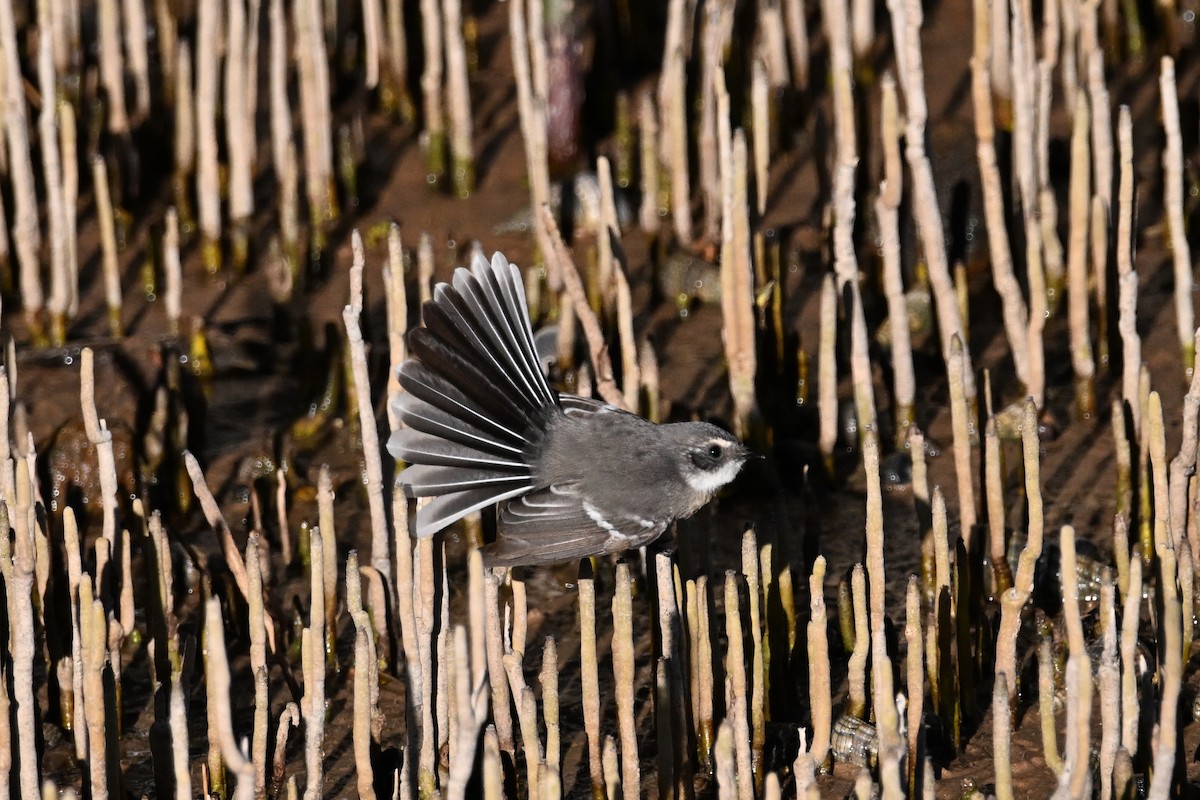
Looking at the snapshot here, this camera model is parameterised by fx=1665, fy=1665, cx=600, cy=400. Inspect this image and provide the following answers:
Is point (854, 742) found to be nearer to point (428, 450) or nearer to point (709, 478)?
point (709, 478)

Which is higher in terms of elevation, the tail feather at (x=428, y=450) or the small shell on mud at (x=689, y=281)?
the small shell on mud at (x=689, y=281)

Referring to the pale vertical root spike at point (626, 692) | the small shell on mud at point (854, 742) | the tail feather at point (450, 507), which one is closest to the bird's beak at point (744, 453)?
the tail feather at point (450, 507)

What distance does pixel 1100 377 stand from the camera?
6.27 metres

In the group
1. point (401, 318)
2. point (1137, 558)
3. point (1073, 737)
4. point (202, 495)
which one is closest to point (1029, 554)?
point (1137, 558)

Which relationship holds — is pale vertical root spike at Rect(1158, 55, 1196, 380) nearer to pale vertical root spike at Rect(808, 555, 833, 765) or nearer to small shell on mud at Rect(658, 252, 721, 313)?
small shell on mud at Rect(658, 252, 721, 313)

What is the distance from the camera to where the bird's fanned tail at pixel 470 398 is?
16.2ft

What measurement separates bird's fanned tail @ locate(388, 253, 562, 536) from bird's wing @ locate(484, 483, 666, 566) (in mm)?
92

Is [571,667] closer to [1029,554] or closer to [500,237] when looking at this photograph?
[1029,554]

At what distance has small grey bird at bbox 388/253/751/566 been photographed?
4934mm

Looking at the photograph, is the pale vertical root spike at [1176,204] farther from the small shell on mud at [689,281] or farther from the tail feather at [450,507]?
the tail feather at [450,507]

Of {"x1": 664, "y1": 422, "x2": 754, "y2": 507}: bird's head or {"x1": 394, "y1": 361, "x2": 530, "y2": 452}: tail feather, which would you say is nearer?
{"x1": 394, "y1": 361, "x2": 530, "y2": 452}: tail feather

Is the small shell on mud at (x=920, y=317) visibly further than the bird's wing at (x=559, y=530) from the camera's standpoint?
Yes

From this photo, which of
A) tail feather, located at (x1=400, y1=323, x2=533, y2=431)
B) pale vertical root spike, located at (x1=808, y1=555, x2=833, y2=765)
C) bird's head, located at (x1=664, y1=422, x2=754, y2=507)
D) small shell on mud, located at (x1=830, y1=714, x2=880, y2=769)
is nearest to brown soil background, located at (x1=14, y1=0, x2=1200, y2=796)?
small shell on mud, located at (x1=830, y1=714, x2=880, y2=769)

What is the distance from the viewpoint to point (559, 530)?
4.98 m
